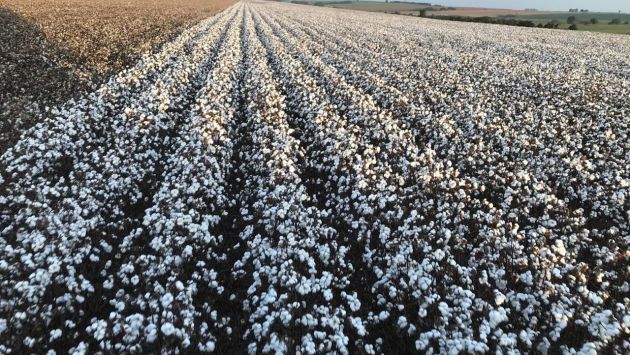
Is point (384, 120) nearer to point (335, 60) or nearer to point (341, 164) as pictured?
point (341, 164)

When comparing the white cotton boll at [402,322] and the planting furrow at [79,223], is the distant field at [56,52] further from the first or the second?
the white cotton boll at [402,322]

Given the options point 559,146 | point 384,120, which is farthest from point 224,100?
point 559,146

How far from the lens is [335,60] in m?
27.5

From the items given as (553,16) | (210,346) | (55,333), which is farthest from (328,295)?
(553,16)

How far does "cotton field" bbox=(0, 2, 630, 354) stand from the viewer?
654cm

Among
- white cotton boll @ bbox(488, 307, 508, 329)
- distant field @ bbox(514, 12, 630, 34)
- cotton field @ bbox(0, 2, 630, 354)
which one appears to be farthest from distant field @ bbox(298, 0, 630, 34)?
white cotton boll @ bbox(488, 307, 508, 329)

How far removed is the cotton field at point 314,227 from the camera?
6.54 meters

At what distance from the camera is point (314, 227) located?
907 centimetres

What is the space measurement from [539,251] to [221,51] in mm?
24898

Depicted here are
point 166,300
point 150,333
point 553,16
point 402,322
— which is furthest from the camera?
point 553,16

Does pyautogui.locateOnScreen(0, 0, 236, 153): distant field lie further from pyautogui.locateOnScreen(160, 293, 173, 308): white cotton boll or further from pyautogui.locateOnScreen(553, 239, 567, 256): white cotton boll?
pyautogui.locateOnScreen(553, 239, 567, 256): white cotton boll

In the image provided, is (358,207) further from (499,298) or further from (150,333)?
(150,333)

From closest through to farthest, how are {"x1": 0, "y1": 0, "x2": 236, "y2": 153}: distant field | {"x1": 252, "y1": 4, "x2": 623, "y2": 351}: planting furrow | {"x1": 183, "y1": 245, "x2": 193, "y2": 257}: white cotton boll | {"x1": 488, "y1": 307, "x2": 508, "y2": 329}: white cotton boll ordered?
1. {"x1": 488, "y1": 307, "x2": 508, "y2": 329}: white cotton boll
2. {"x1": 252, "y1": 4, "x2": 623, "y2": 351}: planting furrow
3. {"x1": 183, "y1": 245, "x2": 193, "y2": 257}: white cotton boll
4. {"x1": 0, "y1": 0, "x2": 236, "y2": 153}: distant field

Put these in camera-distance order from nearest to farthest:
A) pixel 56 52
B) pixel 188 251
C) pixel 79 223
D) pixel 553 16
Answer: pixel 188 251 < pixel 79 223 < pixel 56 52 < pixel 553 16
